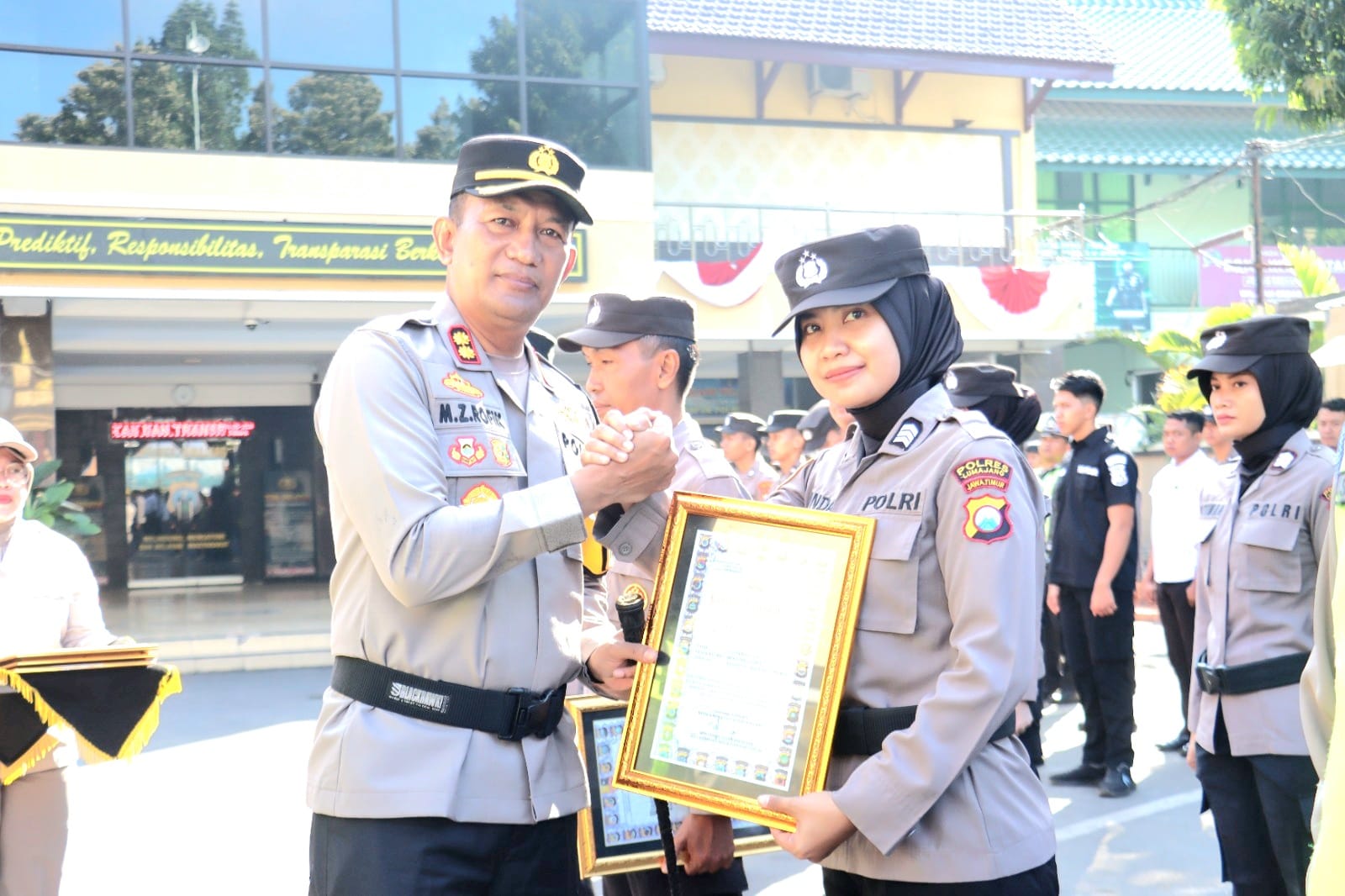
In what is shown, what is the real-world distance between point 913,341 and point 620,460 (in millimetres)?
621

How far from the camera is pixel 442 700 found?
226 cm

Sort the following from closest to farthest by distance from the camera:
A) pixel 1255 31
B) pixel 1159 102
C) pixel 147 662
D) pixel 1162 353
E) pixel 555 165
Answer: pixel 555 165
pixel 147 662
pixel 1255 31
pixel 1162 353
pixel 1159 102

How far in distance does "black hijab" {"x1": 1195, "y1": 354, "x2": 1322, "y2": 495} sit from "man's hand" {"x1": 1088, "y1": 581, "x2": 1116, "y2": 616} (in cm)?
283

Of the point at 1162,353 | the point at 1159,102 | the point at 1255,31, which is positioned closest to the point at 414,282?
the point at 1255,31

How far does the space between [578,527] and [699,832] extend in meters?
0.88

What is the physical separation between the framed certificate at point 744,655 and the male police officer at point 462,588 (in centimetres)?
10

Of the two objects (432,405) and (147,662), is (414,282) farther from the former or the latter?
A: (432,405)

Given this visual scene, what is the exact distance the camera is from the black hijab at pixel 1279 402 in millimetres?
4035

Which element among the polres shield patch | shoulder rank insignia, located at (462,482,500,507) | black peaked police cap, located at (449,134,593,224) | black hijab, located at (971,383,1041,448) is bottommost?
the polres shield patch

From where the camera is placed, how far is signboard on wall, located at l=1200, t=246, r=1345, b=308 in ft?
68.8

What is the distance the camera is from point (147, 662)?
3768 mm

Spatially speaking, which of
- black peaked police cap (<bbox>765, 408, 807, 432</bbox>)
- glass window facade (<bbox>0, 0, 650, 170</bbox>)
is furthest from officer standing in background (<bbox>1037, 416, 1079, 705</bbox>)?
glass window facade (<bbox>0, 0, 650, 170</bbox>)

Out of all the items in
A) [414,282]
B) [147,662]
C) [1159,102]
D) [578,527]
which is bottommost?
[147,662]

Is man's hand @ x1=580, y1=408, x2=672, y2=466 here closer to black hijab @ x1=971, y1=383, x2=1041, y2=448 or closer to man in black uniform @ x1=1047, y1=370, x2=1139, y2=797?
black hijab @ x1=971, y1=383, x2=1041, y2=448
